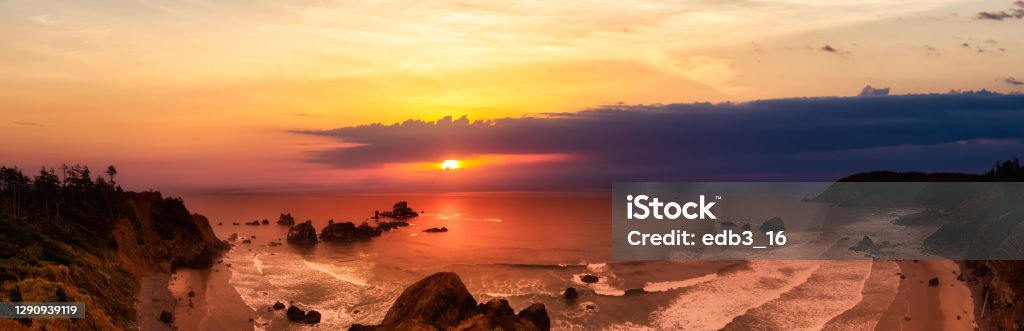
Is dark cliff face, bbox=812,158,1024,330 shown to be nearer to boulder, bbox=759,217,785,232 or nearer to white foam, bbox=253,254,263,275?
boulder, bbox=759,217,785,232

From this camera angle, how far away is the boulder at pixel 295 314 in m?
56.4

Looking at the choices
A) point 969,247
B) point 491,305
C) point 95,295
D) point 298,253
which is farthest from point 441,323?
point 969,247

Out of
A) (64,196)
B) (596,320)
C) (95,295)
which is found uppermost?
(64,196)

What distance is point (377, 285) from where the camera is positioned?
7588 centimetres

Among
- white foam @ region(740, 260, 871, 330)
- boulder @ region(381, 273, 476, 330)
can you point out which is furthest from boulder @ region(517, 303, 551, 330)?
white foam @ region(740, 260, 871, 330)

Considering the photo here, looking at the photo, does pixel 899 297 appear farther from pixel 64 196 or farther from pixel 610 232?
pixel 64 196

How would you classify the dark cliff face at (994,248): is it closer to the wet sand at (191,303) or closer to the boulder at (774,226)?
the boulder at (774,226)

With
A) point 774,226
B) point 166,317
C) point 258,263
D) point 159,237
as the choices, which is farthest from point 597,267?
point 774,226

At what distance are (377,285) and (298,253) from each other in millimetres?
35880

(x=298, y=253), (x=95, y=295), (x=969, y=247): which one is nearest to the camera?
(x=95, y=295)

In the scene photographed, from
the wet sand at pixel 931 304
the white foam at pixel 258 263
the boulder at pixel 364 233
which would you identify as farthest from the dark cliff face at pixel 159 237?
the wet sand at pixel 931 304

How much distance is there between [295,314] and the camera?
56.6 metres

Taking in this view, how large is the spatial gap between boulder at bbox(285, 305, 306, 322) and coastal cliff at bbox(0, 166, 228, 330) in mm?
12602

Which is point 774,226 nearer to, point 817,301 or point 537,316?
point 817,301
